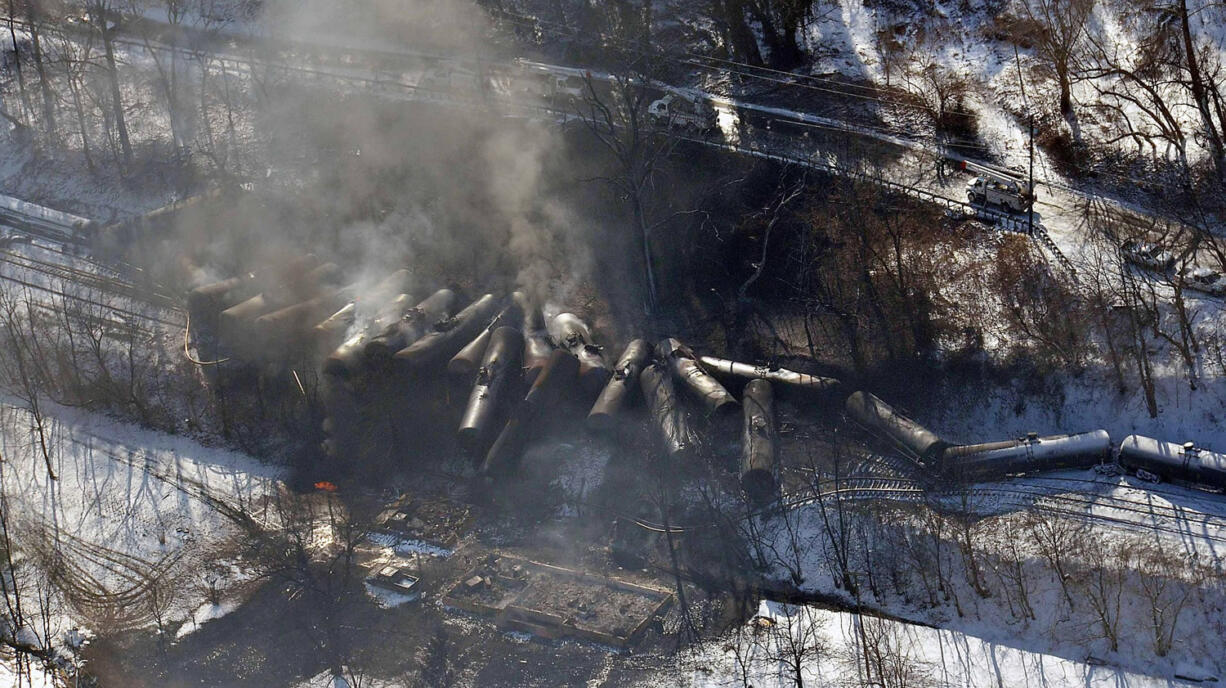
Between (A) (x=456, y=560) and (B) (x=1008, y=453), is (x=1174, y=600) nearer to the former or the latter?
(B) (x=1008, y=453)

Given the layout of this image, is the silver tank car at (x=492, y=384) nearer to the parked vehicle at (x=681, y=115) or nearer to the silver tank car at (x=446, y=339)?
the silver tank car at (x=446, y=339)

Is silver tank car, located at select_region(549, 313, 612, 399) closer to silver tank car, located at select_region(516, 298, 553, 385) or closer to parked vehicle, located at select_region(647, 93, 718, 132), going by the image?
silver tank car, located at select_region(516, 298, 553, 385)

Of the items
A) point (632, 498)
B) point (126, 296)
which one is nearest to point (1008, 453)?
point (632, 498)

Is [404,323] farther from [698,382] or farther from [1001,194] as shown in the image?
[1001,194]

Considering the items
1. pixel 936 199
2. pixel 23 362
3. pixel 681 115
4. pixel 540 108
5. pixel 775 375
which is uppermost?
pixel 540 108

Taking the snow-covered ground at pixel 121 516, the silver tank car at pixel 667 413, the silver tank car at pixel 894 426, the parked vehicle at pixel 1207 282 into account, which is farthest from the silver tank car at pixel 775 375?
the snow-covered ground at pixel 121 516

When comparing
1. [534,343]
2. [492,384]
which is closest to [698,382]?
[534,343]

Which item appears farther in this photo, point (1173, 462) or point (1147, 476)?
point (1147, 476)

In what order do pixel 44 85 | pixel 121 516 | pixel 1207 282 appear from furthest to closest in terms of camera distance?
pixel 44 85
pixel 1207 282
pixel 121 516
